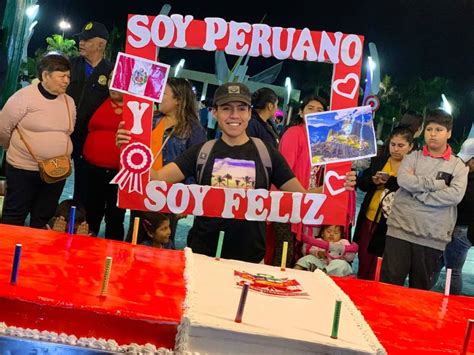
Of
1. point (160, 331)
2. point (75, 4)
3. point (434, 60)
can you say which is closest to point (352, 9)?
point (434, 60)

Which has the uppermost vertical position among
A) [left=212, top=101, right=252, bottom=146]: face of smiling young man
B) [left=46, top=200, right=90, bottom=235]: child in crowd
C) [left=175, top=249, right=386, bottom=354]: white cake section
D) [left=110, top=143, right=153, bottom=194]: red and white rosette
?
[left=212, top=101, right=252, bottom=146]: face of smiling young man

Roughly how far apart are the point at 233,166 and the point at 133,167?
45 centimetres

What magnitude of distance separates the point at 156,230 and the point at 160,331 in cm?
240

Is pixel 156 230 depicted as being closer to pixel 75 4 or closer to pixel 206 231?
pixel 206 231

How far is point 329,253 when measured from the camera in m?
3.91

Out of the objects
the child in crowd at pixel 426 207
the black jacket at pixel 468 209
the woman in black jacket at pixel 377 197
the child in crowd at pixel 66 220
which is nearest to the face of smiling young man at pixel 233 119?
the child in crowd at pixel 426 207

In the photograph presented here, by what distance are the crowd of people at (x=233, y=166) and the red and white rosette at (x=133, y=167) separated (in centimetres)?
5

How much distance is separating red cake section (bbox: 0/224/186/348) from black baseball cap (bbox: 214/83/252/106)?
100 centimetres

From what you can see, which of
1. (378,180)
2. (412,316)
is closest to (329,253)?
(378,180)

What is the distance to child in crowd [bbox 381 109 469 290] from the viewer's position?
3.50 meters

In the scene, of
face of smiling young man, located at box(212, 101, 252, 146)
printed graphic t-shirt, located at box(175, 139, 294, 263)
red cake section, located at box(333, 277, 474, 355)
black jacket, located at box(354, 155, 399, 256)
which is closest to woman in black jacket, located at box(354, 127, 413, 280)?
black jacket, located at box(354, 155, 399, 256)

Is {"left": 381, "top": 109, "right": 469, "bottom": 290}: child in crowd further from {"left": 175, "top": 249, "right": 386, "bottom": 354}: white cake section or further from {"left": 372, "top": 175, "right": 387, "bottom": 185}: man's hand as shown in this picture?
{"left": 175, "top": 249, "right": 386, "bottom": 354}: white cake section

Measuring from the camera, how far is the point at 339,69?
3.17m

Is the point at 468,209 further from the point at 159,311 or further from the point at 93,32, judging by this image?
the point at 159,311
